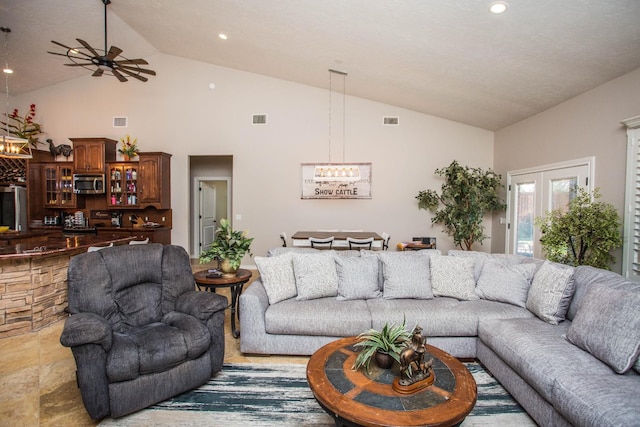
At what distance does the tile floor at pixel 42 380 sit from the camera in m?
2.11

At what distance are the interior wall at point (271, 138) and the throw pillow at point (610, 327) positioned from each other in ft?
14.8

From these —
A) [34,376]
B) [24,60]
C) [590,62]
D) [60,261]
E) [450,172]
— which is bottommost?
[34,376]

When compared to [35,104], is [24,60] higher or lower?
higher

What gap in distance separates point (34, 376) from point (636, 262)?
5708 mm

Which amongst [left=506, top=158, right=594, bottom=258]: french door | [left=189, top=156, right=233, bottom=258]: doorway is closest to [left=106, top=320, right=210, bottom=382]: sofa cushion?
[left=506, top=158, right=594, bottom=258]: french door

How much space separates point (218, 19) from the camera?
4559 millimetres

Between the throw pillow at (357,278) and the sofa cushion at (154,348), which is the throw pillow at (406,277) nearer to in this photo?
the throw pillow at (357,278)

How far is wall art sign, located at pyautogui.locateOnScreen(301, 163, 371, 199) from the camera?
6.63 meters

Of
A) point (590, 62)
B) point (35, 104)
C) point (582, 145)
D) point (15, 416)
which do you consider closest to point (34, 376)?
point (15, 416)

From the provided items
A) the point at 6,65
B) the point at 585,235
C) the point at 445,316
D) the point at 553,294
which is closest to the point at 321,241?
the point at 445,316

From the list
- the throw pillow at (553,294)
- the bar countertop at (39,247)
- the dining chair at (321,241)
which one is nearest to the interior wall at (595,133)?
the throw pillow at (553,294)

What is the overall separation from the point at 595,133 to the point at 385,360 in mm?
4011

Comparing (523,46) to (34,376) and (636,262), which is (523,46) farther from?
(34,376)

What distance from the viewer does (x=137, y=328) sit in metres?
2.48
